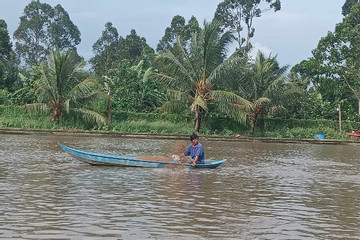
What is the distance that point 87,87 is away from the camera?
99.5 feet

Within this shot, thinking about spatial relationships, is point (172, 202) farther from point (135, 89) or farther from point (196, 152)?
point (135, 89)

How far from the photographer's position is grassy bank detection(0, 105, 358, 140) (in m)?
30.6

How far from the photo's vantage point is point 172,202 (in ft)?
28.7

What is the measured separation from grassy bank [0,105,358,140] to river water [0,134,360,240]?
16.0m

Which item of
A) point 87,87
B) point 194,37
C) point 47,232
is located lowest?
point 47,232

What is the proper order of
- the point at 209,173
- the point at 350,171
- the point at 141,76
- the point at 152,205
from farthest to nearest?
the point at 141,76, the point at 350,171, the point at 209,173, the point at 152,205

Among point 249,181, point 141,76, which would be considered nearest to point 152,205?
point 249,181

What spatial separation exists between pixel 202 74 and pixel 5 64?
18169 millimetres

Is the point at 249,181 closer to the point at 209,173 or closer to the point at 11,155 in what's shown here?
the point at 209,173

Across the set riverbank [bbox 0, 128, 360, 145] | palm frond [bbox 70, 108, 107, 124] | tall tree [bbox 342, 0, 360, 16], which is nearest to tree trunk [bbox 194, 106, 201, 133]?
riverbank [bbox 0, 128, 360, 145]

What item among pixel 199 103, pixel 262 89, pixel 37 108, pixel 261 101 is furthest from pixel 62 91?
pixel 262 89

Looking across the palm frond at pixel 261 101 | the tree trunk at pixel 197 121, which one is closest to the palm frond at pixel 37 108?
the tree trunk at pixel 197 121

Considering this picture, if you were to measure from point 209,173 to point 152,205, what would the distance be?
5.21 metres

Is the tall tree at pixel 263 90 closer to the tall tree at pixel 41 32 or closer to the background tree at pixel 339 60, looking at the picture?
the background tree at pixel 339 60
